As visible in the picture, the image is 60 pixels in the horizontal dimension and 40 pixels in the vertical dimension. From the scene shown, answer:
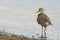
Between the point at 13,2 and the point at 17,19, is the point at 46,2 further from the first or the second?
the point at 17,19

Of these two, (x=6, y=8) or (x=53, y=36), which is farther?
(x=6, y=8)

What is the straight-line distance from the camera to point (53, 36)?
49.0ft

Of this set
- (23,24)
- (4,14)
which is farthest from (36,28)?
(4,14)

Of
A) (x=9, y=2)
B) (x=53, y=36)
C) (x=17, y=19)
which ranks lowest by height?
(x=53, y=36)

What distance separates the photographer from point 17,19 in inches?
763

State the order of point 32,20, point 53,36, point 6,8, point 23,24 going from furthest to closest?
1. point 6,8
2. point 32,20
3. point 23,24
4. point 53,36

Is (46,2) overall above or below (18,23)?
above

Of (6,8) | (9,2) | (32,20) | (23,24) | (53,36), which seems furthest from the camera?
(9,2)

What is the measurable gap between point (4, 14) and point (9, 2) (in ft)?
12.1

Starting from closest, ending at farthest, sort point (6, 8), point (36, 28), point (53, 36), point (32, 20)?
point (53, 36) < point (36, 28) < point (32, 20) < point (6, 8)

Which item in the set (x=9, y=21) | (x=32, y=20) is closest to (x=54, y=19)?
(x=32, y=20)

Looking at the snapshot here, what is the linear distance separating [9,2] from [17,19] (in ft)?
15.0

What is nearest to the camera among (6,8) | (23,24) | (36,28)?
(36,28)

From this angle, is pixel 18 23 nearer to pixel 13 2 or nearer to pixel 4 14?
pixel 4 14
